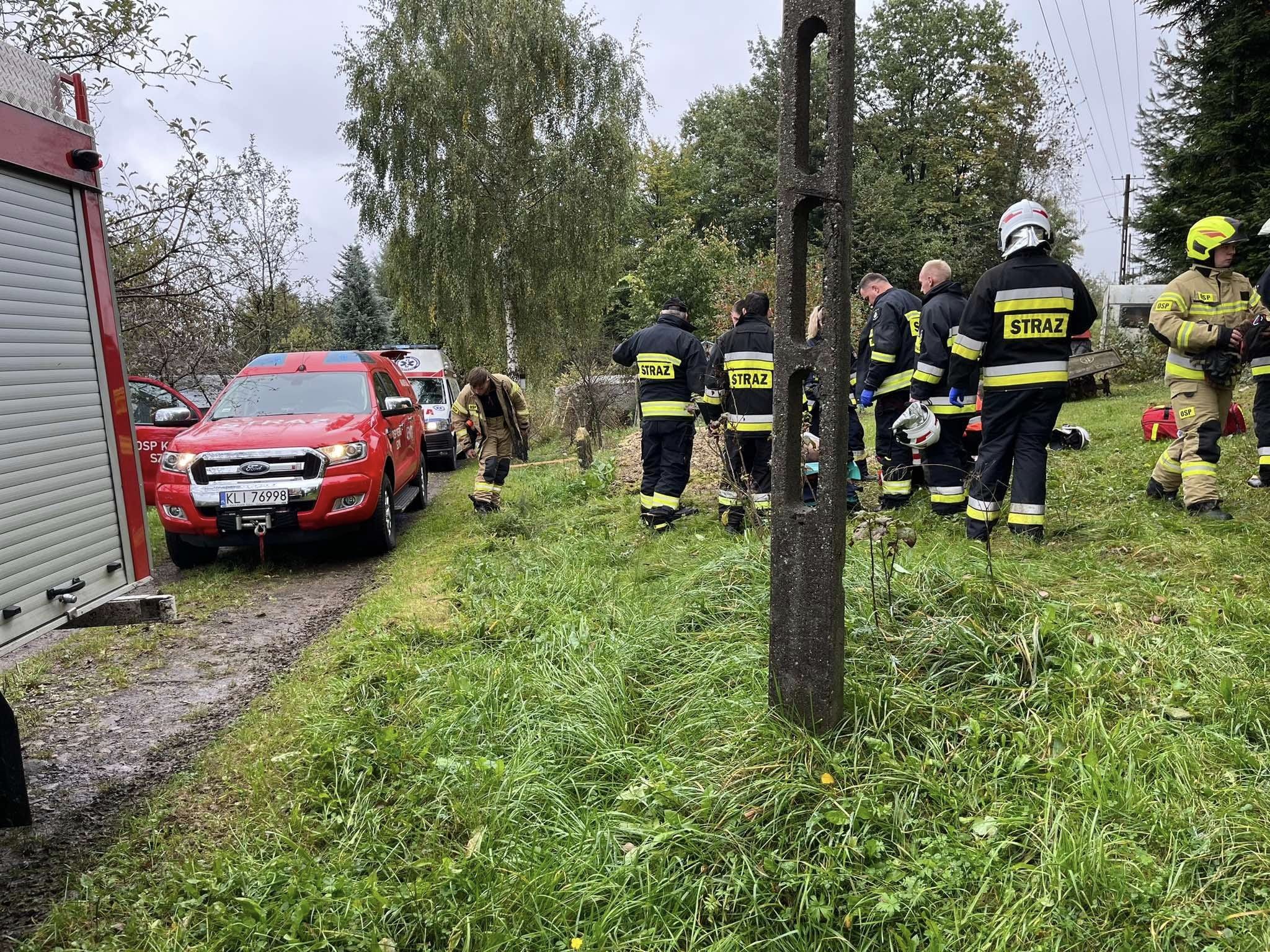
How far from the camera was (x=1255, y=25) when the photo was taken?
1516 cm

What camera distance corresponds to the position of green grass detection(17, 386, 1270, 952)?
7.63 feet

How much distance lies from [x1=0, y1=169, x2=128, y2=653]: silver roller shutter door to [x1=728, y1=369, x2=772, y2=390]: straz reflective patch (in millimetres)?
4509

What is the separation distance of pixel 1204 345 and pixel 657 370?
4.04 metres

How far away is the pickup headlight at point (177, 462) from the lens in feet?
23.3

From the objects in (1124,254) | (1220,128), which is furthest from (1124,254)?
(1220,128)

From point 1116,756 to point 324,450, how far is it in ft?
21.0

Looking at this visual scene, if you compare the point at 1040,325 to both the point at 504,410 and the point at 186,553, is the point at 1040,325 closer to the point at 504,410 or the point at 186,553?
the point at 504,410

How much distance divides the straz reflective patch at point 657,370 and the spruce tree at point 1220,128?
13.4 meters

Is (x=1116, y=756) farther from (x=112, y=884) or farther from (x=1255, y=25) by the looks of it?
(x=1255, y=25)

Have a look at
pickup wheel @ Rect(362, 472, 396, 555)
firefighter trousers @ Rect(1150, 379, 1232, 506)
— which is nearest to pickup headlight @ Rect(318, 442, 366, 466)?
pickup wheel @ Rect(362, 472, 396, 555)

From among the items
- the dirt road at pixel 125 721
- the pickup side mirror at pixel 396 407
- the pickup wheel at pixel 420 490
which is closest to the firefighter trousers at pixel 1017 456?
the dirt road at pixel 125 721

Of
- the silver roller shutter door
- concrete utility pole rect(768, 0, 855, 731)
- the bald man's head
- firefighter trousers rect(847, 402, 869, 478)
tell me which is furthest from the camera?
firefighter trousers rect(847, 402, 869, 478)

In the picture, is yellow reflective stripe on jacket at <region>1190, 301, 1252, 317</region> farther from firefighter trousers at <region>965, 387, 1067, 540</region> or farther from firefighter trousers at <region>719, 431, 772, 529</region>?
firefighter trousers at <region>719, 431, 772, 529</region>

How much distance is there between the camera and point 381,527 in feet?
26.1
